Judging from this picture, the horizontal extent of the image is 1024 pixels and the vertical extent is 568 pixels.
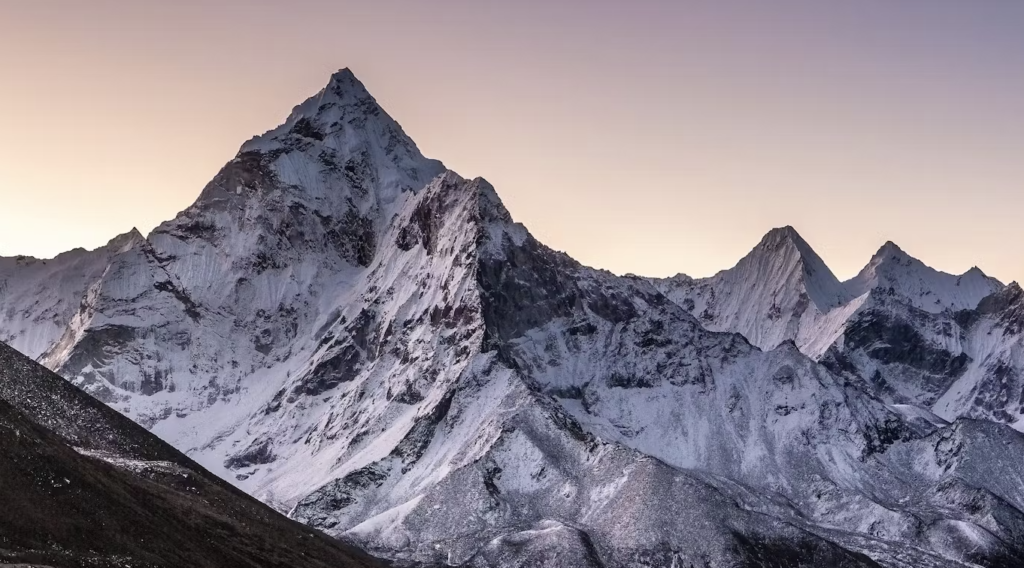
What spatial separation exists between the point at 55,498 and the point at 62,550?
14872 mm

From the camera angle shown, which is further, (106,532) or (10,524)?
(106,532)

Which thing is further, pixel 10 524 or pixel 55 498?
pixel 55 498

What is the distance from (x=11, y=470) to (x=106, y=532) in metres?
14.4

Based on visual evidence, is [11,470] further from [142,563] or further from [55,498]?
[142,563]

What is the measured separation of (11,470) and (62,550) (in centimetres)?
1764

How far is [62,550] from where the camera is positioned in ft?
610

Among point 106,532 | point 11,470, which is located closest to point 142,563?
point 106,532

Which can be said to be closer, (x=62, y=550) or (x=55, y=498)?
(x=62, y=550)

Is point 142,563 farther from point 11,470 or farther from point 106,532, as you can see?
point 11,470

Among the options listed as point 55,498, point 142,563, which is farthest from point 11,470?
point 142,563

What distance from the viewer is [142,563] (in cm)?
19450

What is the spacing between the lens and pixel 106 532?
200 metres

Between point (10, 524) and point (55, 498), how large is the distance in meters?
12.9

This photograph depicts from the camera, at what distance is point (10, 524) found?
186625 mm
